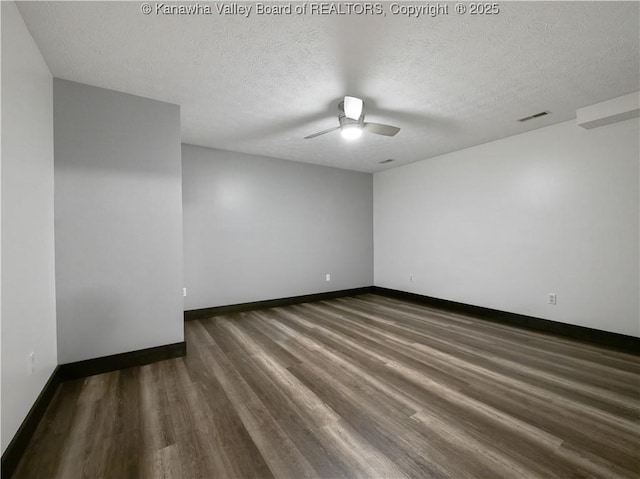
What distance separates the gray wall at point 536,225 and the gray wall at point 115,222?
3988 millimetres

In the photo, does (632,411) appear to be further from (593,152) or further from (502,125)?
(502,125)

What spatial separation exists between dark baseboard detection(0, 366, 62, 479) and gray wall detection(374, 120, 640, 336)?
192 inches

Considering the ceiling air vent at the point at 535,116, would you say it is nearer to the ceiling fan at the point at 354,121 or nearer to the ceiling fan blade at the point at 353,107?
the ceiling fan at the point at 354,121

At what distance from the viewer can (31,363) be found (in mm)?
1710

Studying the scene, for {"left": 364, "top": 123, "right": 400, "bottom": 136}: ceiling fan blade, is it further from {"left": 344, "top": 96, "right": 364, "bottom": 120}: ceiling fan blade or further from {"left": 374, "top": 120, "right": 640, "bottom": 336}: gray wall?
{"left": 374, "top": 120, "right": 640, "bottom": 336}: gray wall

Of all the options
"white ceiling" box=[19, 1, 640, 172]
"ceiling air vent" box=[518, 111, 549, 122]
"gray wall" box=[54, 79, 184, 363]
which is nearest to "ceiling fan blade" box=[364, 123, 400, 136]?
"white ceiling" box=[19, 1, 640, 172]

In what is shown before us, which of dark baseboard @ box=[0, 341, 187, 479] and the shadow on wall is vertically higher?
the shadow on wall

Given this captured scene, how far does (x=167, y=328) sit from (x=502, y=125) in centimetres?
447

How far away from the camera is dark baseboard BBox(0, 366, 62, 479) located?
53.7 inches

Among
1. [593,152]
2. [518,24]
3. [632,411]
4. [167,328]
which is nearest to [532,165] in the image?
[593,152]

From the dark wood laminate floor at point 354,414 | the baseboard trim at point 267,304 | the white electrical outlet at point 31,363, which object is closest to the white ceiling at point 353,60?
the white electrical outlet at point 31,363

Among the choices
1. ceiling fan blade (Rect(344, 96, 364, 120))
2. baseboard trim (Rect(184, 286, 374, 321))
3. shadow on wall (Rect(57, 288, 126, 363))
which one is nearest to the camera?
shadow on wall (Rect(57, 288, 126, 363))

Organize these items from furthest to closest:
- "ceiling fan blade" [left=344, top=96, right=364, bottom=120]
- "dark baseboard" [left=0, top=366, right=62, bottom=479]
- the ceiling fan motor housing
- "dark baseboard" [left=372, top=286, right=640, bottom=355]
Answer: "dark baseboard" [left=372, top=286, right=640, bottom=355]
the ceiling fan motor housing
"ceiling fan blade" [left=344, top=96, right=364, bottom=120]
"dark baseboard" [left=0, top=366, right=62, bottom=479]

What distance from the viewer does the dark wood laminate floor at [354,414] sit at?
1428mm
